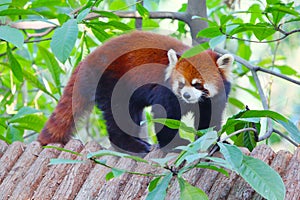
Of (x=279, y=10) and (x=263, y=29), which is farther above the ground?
(x=279, y=10)

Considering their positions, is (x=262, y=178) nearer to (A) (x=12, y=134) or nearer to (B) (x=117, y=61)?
(B) (x=117, y=61)

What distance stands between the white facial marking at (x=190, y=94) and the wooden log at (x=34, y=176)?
2.34 ft

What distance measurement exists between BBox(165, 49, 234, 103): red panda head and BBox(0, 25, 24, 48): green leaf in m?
0.84

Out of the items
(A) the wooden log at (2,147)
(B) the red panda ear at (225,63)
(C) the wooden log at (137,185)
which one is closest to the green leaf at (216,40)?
(C) the wooden log at (137,185)

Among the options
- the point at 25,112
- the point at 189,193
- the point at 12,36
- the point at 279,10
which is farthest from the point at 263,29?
the point at 25,112

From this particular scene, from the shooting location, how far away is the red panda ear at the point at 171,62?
2825 millimetres

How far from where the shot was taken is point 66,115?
2852 millimetres

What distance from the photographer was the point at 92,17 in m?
2.99

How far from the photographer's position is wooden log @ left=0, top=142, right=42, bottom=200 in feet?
7.88

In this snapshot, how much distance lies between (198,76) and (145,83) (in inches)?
10.9

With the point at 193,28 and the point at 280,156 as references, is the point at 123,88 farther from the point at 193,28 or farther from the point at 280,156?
the point at 280,156

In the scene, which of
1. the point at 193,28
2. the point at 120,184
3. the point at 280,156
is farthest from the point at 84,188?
the point at 193,28

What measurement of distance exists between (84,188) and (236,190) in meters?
0.62

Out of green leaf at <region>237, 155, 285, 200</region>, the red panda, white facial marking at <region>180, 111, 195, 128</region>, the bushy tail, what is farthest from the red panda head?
green leaf at <region>237, 155, 285, 200</region>
